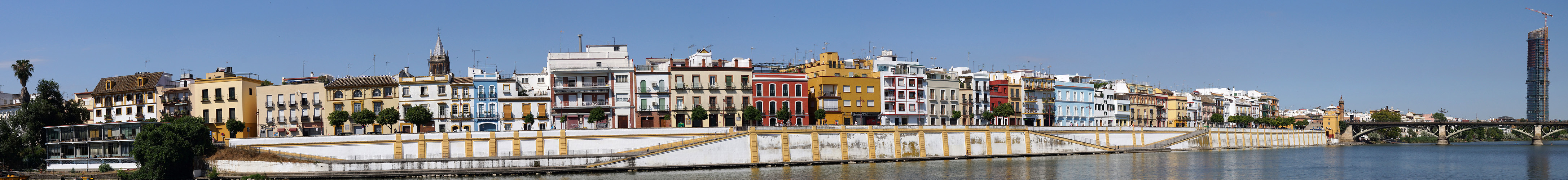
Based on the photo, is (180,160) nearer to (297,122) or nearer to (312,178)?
(312,178)

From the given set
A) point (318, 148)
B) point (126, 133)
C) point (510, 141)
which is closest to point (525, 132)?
point (510, 141)

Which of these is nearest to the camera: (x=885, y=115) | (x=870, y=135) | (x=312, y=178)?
(x=312, y=178)

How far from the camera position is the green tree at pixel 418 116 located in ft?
266

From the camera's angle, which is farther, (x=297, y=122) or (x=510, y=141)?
(x=297, y=122)

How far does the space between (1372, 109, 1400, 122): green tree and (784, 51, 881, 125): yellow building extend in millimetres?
121988

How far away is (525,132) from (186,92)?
34.3 metres

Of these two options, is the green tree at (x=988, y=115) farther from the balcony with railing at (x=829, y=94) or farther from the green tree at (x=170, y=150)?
the green tree at (x=170, y=150)

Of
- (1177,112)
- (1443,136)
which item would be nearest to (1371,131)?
(1443,136)

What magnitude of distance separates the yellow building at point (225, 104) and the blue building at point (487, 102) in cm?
1679

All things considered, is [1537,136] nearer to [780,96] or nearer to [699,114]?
[780,96]

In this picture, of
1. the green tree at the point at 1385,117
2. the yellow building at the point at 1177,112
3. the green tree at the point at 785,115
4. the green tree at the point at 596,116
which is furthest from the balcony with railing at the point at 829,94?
the green tree at the point at 1385,117

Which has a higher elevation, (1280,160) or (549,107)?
(549,107)

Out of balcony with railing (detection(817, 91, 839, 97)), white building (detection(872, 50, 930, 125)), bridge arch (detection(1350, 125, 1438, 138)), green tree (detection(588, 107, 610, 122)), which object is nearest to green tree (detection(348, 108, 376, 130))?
green tree (detection(588, 107, 610, 122))

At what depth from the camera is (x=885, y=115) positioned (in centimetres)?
9775
